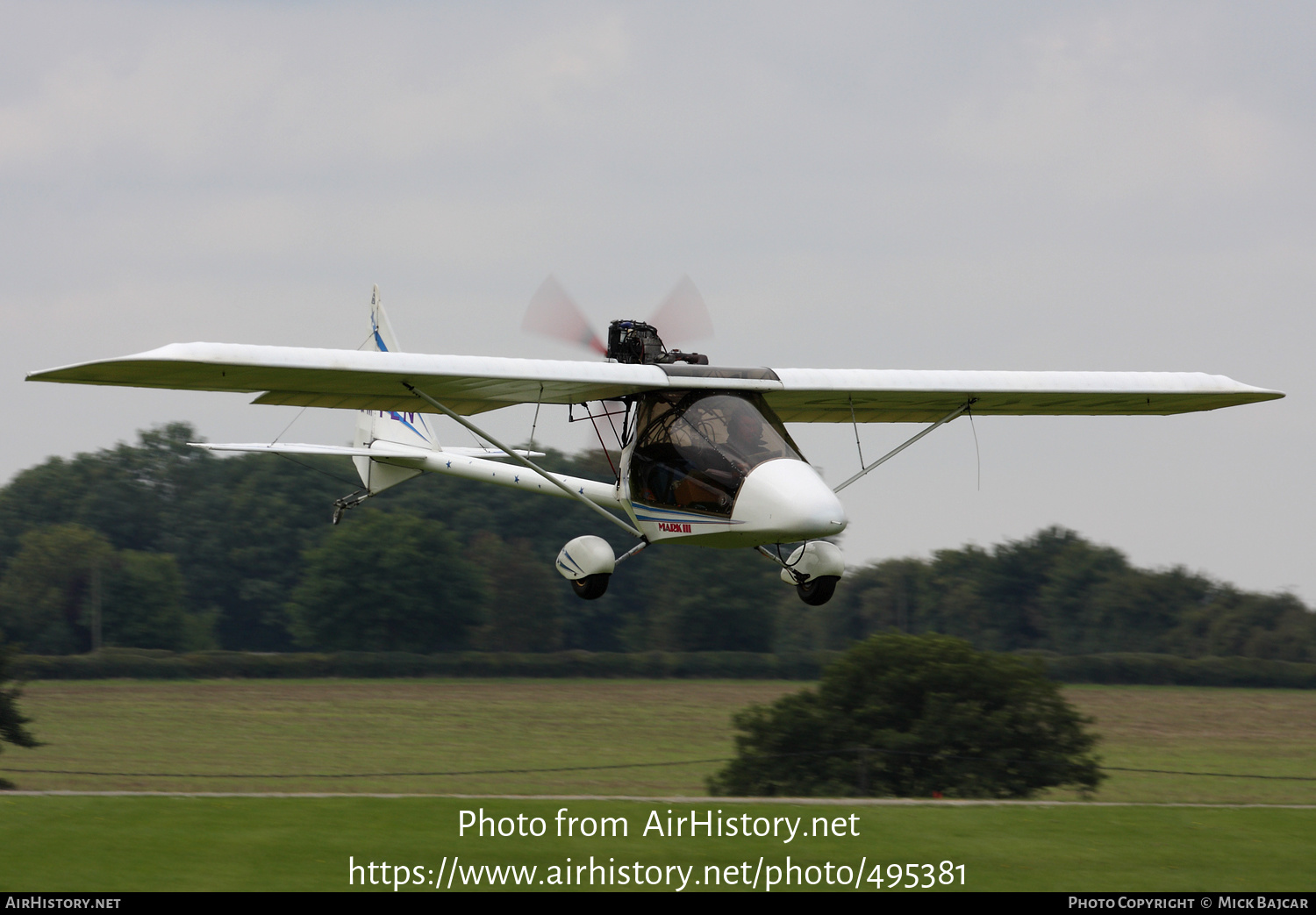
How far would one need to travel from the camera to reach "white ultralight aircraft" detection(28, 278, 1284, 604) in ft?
49.6

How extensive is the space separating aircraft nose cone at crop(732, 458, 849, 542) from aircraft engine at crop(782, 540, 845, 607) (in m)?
2.13

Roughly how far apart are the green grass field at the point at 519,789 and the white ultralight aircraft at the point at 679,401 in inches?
130

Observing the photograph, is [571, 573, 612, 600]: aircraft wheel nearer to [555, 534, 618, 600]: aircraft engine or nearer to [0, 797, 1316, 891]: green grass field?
[555, 534, 618, 600]: aircraft engine

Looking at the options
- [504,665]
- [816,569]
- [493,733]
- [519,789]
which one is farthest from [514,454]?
[504,665]

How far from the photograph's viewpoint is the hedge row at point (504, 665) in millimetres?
73438

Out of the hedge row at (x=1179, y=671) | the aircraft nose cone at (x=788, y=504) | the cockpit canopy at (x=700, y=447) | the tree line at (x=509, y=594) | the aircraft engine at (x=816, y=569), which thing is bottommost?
the hedge row at (x=1179, y=671)

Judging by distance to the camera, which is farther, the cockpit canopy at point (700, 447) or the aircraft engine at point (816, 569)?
the aircraft engine at point (816, 569)

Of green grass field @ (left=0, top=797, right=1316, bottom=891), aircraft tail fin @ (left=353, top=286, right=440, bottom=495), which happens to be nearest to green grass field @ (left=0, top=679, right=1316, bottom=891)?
green grass field @ (left=0, top=797, right=1316, bottom=891)

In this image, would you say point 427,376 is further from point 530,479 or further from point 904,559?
point 904,559

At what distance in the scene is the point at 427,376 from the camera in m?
16.2

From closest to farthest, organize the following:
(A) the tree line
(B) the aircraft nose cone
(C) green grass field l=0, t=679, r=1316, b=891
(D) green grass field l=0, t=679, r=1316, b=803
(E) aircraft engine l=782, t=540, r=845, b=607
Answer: (B) the aircraft nose cone
(C) green grass field l=0, t=679, r=1316, b=891
(E) aircraft engine l=782, t=540, r=845, b=607
(D) green grass field l=0, t=679, r=1316, b=803
(A) the tree line

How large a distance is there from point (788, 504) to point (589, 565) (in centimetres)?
347

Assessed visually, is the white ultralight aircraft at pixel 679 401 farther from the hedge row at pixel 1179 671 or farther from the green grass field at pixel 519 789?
the hedge row at pixel 1179 671

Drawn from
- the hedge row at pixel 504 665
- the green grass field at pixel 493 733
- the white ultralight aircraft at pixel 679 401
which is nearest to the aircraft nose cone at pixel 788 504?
the white ultralight aircraft at pixel 679 401
